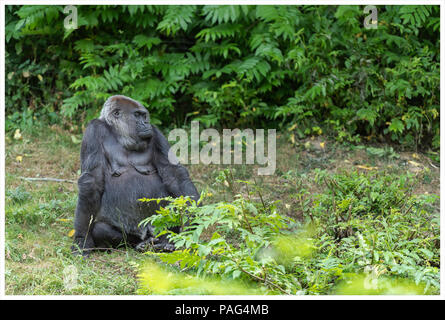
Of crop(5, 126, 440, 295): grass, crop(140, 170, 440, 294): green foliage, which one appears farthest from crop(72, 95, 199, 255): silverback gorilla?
crop(140, 170, 440, 294): green foliage

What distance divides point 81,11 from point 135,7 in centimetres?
69

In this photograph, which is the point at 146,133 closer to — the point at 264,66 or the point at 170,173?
the point at 170,173

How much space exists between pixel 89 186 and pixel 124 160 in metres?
0.30

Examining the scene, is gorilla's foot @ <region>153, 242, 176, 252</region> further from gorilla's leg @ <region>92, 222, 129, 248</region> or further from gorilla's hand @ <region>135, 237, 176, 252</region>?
gorilla's leg @ <region>92, 222, 129, 248</region>

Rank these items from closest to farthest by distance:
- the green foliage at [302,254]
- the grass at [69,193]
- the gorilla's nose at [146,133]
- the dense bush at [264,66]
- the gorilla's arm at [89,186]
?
the green foliage at [302,254] → the grass at [69,193] → the gorilla's arm at [89,186] → the gorilla's nose at [146,133] → the dense bush at [264,66]

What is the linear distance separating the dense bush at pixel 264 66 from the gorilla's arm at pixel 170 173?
201 cm

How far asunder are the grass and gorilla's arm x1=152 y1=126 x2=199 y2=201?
51 cm

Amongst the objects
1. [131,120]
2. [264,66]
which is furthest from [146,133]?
[264,66]

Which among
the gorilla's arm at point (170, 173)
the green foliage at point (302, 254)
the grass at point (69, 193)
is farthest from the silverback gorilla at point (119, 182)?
the green foliage at point (302, 254)

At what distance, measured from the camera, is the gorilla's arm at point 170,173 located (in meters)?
3.77

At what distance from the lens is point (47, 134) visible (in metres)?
6.08

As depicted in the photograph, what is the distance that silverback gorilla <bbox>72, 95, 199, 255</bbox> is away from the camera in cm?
364

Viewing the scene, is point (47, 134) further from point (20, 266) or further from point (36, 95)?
point (20, 266)

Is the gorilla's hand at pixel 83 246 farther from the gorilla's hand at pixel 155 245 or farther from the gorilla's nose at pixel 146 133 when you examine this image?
the gorilla's nose at pixel 146 133
